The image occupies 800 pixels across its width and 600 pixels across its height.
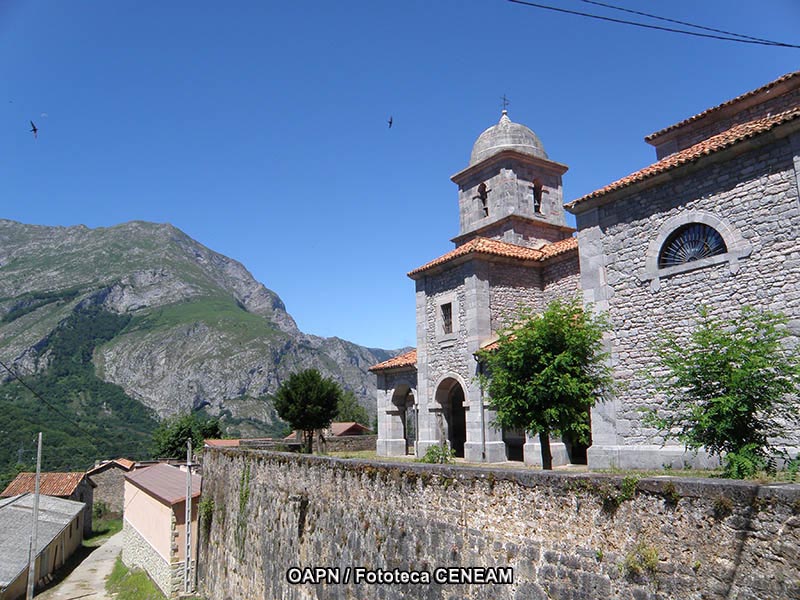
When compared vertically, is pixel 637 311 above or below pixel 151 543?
above

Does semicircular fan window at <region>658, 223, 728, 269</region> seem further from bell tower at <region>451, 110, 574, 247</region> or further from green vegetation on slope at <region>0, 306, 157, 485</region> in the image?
green vegetation on slope at <region>0, 306, 157, 485</region>

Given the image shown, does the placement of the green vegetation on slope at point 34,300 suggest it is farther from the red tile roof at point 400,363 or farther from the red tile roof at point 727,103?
the red tile roof at point 727,103

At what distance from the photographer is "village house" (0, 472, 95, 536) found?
41125 millimetres

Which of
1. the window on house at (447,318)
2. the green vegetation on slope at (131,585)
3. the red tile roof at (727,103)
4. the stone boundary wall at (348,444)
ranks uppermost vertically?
the red tile roof at (727,103)

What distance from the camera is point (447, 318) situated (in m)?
21.5

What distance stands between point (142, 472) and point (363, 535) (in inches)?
1041

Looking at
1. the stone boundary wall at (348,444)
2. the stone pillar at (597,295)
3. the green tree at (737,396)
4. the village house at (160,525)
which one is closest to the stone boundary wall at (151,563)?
the village house at (160,525)

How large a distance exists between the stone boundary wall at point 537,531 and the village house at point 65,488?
35.8 meters

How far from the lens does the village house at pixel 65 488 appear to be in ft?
135

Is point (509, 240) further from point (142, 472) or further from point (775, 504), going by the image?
point (142, 472)

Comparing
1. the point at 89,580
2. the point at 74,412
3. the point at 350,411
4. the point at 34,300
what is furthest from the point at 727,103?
the point at 34,300

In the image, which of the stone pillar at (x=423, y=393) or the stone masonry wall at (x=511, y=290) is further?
the stone pillar at (x=423, y=393)

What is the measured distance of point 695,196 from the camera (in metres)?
12.7

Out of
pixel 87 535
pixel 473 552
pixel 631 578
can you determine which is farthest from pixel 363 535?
pixel 87 535
